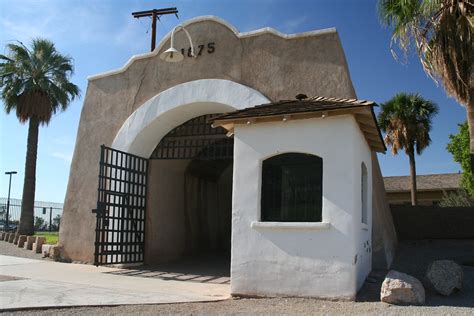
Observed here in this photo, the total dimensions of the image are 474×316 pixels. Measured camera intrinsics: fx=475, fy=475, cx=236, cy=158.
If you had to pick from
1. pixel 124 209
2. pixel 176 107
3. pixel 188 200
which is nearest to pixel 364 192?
pixel 176 107

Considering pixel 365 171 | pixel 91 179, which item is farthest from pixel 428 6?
pixel 91 179

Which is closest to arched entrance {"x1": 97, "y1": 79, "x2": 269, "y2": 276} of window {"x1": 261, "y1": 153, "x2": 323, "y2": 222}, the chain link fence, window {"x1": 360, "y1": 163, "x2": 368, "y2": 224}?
window {"x1": 360, "y1": 163, "x2": 368, "y2": 224}

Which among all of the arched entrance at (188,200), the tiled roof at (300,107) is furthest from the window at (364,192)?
the arched entrance at (188,200)

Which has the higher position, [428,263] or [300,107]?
[300,107]

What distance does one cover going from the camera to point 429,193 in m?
31.7

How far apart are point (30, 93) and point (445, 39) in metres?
18.0

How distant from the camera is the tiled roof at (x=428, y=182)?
31.2 meters

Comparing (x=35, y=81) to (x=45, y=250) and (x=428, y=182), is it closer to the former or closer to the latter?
(x=45, y=250)

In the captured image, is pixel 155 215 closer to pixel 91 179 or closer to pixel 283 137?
pixel 91 179

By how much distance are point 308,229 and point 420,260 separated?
16.5 ft

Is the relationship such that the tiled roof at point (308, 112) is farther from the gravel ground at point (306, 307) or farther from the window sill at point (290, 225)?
the gravel ground at point (306, 307)

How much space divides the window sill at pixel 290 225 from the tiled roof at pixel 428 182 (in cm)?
2474

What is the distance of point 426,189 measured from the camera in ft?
102

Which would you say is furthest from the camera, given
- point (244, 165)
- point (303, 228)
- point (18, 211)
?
point (18, 211)
